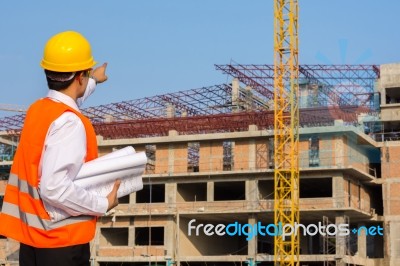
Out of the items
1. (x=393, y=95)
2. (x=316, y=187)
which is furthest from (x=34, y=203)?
(x=393, y=95)

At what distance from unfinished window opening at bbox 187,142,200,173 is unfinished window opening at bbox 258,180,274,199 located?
461 cm

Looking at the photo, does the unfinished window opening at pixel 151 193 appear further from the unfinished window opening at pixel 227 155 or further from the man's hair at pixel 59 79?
the man's hair at pixel 59 79

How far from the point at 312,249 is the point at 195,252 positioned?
10347 millimetres

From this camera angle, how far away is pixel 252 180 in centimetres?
4794

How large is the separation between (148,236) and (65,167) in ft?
163

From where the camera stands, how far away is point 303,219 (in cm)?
5072

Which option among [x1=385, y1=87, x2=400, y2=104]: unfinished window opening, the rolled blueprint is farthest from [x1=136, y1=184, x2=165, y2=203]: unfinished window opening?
the rolled blueprint

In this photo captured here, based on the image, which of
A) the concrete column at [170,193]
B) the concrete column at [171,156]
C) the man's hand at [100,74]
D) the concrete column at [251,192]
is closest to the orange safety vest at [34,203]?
the man's hand at [100,74]

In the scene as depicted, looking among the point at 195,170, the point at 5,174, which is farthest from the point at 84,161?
the point at 5,174

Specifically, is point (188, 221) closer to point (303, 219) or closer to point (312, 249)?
point (303, 219)

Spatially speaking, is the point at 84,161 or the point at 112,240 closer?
the point at 84,161

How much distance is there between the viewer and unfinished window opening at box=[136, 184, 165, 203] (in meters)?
51.8

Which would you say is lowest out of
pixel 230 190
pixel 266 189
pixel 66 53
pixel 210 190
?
pixel 66 53

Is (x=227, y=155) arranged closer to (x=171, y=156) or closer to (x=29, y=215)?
(x=171, y=156)
